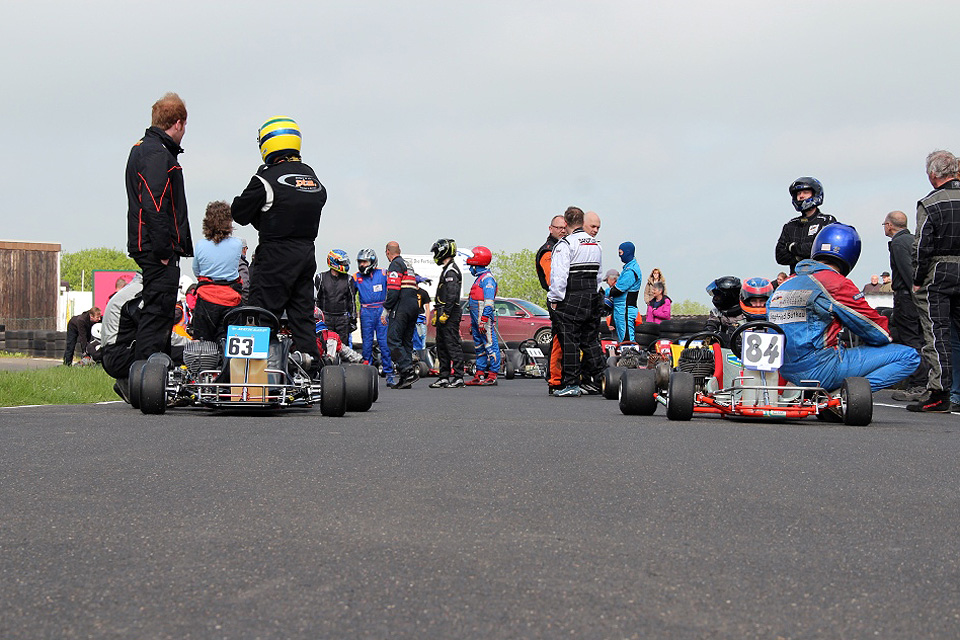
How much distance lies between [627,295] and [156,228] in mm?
7402

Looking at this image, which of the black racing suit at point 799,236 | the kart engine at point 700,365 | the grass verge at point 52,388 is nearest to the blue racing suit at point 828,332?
the kart engine at point 700,365

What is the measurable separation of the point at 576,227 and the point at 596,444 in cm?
647

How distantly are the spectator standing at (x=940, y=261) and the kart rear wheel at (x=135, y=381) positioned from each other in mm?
6142

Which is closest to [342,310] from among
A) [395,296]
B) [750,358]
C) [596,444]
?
[395,296]

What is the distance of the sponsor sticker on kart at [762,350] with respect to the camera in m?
8.04

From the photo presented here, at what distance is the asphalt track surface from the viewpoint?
101 inches

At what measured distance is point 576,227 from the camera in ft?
40.7

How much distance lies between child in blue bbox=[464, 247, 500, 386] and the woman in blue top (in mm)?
5886

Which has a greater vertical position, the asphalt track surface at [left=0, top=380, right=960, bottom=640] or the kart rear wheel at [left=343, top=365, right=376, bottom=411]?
the kart rear wheel at [left=343, top=365, right=376, bottom=411]

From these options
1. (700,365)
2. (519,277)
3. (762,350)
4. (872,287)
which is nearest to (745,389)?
(762,350)

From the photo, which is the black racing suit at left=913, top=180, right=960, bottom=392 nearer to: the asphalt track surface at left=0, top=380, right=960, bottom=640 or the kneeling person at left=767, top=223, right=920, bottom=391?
the kneeling person at left=767, top=223, right=920, bottom=391

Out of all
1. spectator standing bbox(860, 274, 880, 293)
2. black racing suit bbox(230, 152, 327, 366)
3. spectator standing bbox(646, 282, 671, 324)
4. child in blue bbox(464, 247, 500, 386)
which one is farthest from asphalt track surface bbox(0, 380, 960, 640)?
spectator standing bbox(860, 274, 880, 293)

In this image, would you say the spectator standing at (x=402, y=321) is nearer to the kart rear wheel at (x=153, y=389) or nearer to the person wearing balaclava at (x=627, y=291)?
the person wearing balaclava at (x=627, y=291)

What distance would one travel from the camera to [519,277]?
81.4m
